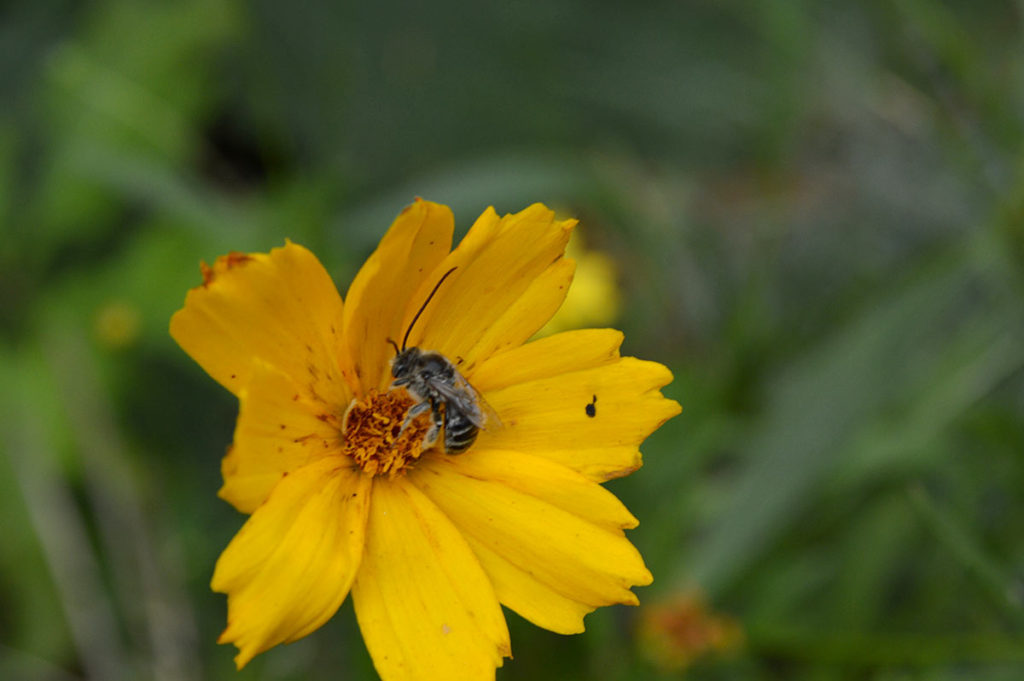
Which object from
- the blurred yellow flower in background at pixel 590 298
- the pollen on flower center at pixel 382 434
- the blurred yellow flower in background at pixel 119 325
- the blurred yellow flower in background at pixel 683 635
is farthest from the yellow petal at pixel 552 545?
the blurred yellow flower in background at pixel 119 325

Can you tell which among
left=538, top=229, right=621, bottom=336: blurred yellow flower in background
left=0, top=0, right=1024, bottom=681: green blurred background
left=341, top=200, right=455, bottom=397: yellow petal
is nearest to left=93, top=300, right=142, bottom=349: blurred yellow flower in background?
left=0, top=0, right=1024, bottom=681: green blurred background

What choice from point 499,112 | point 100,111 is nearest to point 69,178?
point 100,111

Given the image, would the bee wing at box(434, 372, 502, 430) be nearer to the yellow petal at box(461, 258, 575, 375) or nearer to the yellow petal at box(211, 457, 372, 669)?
the yellow petal at box(461, 258, 575, 375)

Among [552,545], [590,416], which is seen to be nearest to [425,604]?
[552,545]

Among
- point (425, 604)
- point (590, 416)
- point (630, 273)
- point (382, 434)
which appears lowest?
point (425, 604)

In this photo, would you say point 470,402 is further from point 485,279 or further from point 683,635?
point 683,635
